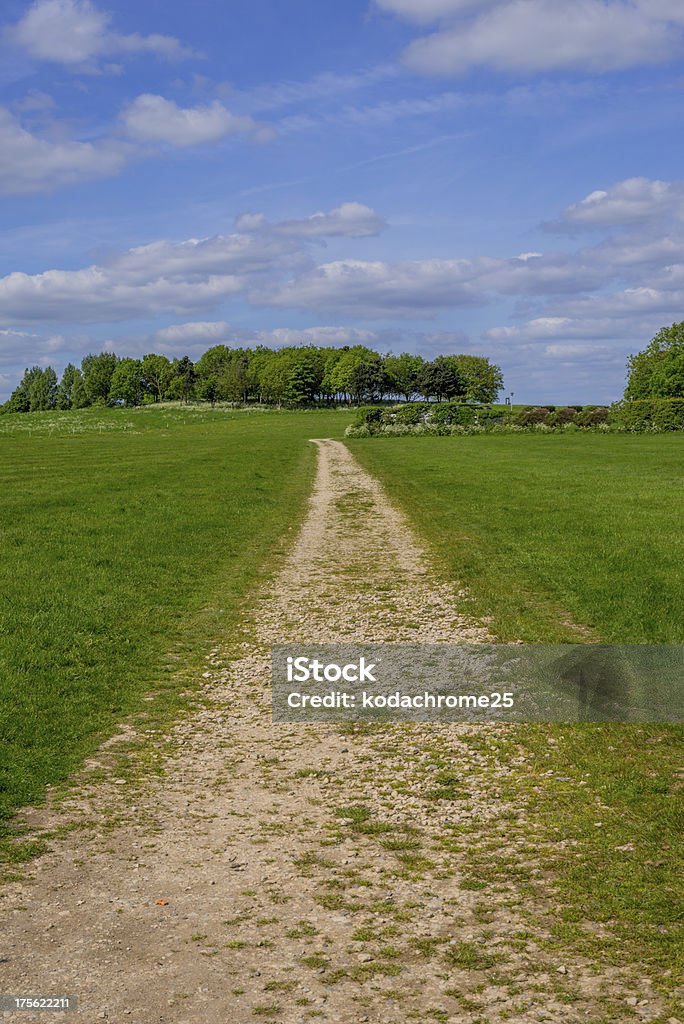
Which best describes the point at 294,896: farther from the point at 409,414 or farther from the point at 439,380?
the point at 439,380

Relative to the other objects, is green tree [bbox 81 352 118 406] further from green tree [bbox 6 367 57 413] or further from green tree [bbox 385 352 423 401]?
green tree [bbox 385 352 423 401]

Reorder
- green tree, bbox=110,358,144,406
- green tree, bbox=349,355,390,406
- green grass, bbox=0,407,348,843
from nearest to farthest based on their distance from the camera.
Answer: green grass, bbox=0,407,348,843 < green tree, bbox=349,355,390,406 < green tree, bbox=110,358,144,406

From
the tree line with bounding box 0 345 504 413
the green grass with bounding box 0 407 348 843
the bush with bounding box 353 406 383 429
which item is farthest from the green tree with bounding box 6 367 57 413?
the green grass with bounding box 0 407 348 843

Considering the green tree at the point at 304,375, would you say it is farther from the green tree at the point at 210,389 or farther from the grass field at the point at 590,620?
the grass field at the point at 590,620

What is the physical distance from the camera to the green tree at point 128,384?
166 m

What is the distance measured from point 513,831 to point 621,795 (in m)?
1.22

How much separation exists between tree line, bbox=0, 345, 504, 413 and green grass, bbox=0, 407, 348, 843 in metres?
109

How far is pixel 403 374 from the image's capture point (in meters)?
158

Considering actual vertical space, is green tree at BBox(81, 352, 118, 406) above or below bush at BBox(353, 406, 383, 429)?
above

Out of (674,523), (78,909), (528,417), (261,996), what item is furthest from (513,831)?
(528,417)

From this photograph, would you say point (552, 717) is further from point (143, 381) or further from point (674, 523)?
point (143, 381)

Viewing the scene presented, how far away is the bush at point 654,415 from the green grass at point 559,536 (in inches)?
1092

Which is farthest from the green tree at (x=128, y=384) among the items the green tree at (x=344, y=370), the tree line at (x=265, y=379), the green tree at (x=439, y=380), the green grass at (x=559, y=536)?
the green grass at (x=559, y=536)

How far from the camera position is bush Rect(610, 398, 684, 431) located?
67.4m
